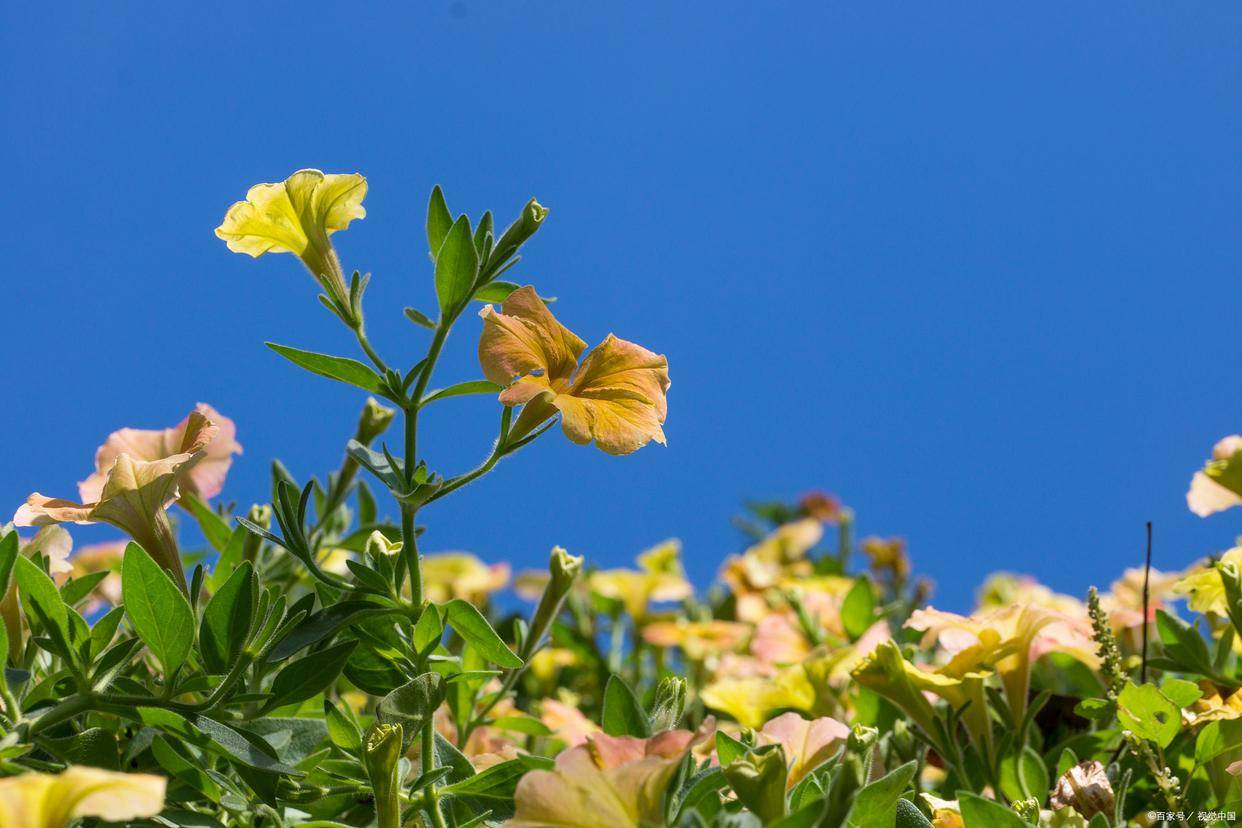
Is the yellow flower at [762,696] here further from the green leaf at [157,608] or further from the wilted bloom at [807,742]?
the green leaf at [157,608]

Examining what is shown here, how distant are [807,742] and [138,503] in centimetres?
63

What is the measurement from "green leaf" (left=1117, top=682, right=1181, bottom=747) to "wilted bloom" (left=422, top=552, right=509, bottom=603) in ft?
5.20

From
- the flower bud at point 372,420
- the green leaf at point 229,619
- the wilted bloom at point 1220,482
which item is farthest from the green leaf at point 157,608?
the wilted bloom at point 1220,482

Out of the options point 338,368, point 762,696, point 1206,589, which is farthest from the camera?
point 762,696

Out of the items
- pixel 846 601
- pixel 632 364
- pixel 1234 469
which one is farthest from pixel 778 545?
pixel 632 364

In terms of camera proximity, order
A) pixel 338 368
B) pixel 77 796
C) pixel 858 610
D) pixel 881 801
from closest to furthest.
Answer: pixel 77 796
pixel 881 801
pixel 338 368
pixel 858 610

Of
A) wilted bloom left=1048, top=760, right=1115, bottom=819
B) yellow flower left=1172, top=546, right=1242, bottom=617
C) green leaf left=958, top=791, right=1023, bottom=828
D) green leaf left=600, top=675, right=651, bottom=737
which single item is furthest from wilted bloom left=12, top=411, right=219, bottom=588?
yellow flower left=1172, top=546, right=1242, bottom=617

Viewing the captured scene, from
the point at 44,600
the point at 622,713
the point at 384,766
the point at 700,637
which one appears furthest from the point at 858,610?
the point at 44,600

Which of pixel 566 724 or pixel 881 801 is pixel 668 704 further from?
pixel 566 724

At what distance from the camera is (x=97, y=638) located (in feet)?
2.96

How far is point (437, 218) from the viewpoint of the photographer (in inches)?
38.2

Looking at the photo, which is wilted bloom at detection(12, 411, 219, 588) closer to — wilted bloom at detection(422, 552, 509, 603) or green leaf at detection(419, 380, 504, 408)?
green leaf at detection(419, 380, 504, 408)

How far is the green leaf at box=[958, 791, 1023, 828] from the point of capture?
0.82m

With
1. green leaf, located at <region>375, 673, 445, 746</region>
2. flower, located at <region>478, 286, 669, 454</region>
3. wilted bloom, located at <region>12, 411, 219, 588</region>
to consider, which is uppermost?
flower, located at <region>478, 286, 669, 454</region>
